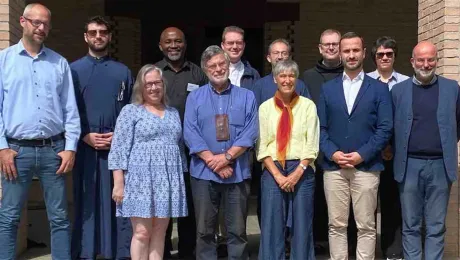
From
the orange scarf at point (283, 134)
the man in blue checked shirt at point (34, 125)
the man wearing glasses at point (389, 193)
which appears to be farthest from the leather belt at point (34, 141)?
the man wearing glasses at point (389, 193)

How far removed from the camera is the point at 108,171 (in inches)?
205

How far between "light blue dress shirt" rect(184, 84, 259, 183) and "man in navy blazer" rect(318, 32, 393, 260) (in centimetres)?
66

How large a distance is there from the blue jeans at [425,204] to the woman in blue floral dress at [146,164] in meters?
1.88

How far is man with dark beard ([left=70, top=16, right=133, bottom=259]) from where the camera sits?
16.9 ft

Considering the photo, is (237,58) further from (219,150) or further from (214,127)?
(219,150)

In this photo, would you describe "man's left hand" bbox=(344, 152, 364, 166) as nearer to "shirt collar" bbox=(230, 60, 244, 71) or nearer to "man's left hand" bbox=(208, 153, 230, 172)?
"man's left hand" bbox=(208, 153, 230, 172)

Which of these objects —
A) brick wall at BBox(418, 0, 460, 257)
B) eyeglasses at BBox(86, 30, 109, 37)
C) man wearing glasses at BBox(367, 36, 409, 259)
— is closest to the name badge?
eyeglasses at BBox(86, 30, 109, 37)

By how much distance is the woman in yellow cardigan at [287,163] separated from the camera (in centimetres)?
488

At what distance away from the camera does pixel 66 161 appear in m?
4.78

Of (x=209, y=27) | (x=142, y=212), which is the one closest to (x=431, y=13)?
(x=142, y=212)

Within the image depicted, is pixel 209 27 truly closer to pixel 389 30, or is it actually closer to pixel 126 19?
pixel 126 19

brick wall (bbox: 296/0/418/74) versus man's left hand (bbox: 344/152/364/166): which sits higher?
brick wall (bbox: 296/0/418/74)

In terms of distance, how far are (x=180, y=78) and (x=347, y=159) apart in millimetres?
1664

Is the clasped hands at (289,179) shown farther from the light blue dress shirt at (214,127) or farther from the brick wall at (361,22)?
the brick wall at (361,22)
